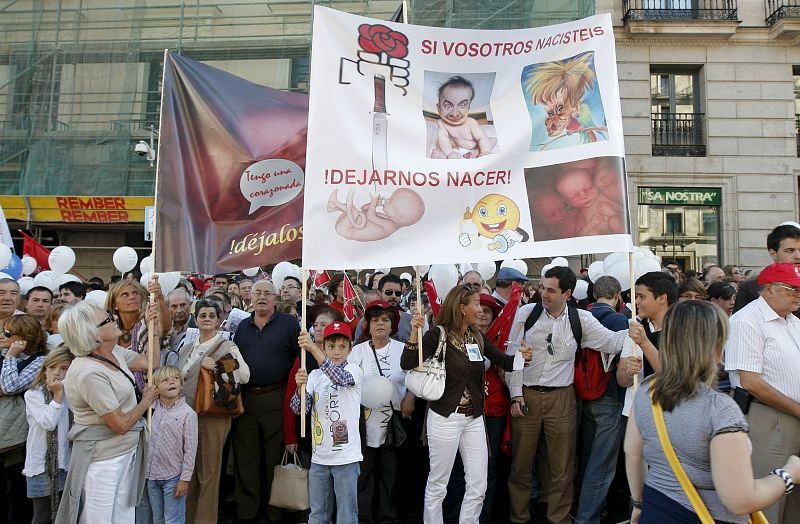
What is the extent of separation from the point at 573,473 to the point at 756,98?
16.3 metres

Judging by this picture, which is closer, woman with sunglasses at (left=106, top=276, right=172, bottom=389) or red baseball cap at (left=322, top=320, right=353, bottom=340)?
red baseball cap at (left=322, top=320, right=353, bottom=340)

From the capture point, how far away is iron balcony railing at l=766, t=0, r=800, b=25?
56.2 ft

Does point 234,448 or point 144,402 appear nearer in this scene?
point 144,402

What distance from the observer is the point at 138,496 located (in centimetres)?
409

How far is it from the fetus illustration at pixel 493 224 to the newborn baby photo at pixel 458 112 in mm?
432

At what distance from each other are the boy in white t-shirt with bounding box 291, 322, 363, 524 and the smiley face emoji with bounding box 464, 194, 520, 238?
127 cm

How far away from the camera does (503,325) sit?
5621 mm

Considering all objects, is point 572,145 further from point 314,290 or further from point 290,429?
point 314,290

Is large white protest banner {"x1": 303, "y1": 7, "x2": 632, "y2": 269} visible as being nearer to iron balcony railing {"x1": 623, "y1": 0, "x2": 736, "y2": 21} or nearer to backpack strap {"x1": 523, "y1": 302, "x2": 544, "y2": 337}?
backpack strap {"x1": 523, "y1": 302, "x2": 544, "y2": 337}

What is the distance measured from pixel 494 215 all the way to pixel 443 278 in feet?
12.0

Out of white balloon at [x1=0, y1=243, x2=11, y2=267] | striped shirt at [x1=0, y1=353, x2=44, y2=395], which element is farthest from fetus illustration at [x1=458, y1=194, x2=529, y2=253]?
white balloon at [x1=0, y1=243, x2=11, y2=267]

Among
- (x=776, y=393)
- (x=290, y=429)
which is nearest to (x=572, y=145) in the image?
(x=776, y=393)

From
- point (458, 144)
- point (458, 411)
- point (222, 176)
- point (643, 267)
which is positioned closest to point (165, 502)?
point (458, 411)

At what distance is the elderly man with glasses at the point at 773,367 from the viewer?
366cm
